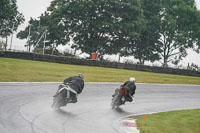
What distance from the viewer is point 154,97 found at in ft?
61.5

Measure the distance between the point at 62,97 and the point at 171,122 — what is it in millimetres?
3884

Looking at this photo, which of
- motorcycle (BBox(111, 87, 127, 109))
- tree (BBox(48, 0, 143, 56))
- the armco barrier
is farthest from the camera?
tree (BBox(48, 0, 143, 56))

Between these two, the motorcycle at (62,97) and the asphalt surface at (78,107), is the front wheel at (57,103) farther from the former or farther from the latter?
the asphalt surface at (78,107)


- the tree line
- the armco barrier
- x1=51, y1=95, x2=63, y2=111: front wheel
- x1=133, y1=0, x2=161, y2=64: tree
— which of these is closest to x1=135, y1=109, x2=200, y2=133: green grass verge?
x1=51, y1=95, x2=63, y2=111: front wheel

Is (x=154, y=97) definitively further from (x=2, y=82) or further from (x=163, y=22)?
(x=163, y=22)

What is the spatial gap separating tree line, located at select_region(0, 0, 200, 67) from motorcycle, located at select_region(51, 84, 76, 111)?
1290 inches

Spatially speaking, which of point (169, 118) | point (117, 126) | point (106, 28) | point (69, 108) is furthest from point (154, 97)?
point (106, 28)

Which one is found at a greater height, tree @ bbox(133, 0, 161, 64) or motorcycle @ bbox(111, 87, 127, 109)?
tree @ bbox(133, 0, 161, 64)

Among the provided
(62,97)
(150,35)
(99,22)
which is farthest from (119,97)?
(150,35)

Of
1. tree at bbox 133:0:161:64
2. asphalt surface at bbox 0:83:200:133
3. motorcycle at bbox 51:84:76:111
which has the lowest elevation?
asphalt surface at bbox 0:83:200:133

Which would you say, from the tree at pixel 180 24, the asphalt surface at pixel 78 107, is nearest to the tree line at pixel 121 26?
the tree at pixel 180 24

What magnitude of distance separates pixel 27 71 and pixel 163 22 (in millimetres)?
39189

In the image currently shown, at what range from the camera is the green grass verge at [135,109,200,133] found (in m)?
10.8

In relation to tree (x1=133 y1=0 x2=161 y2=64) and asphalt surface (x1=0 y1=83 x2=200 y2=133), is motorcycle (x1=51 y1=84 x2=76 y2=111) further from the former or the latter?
tree (x1=133 y1=0 x2=161 y2=64)
